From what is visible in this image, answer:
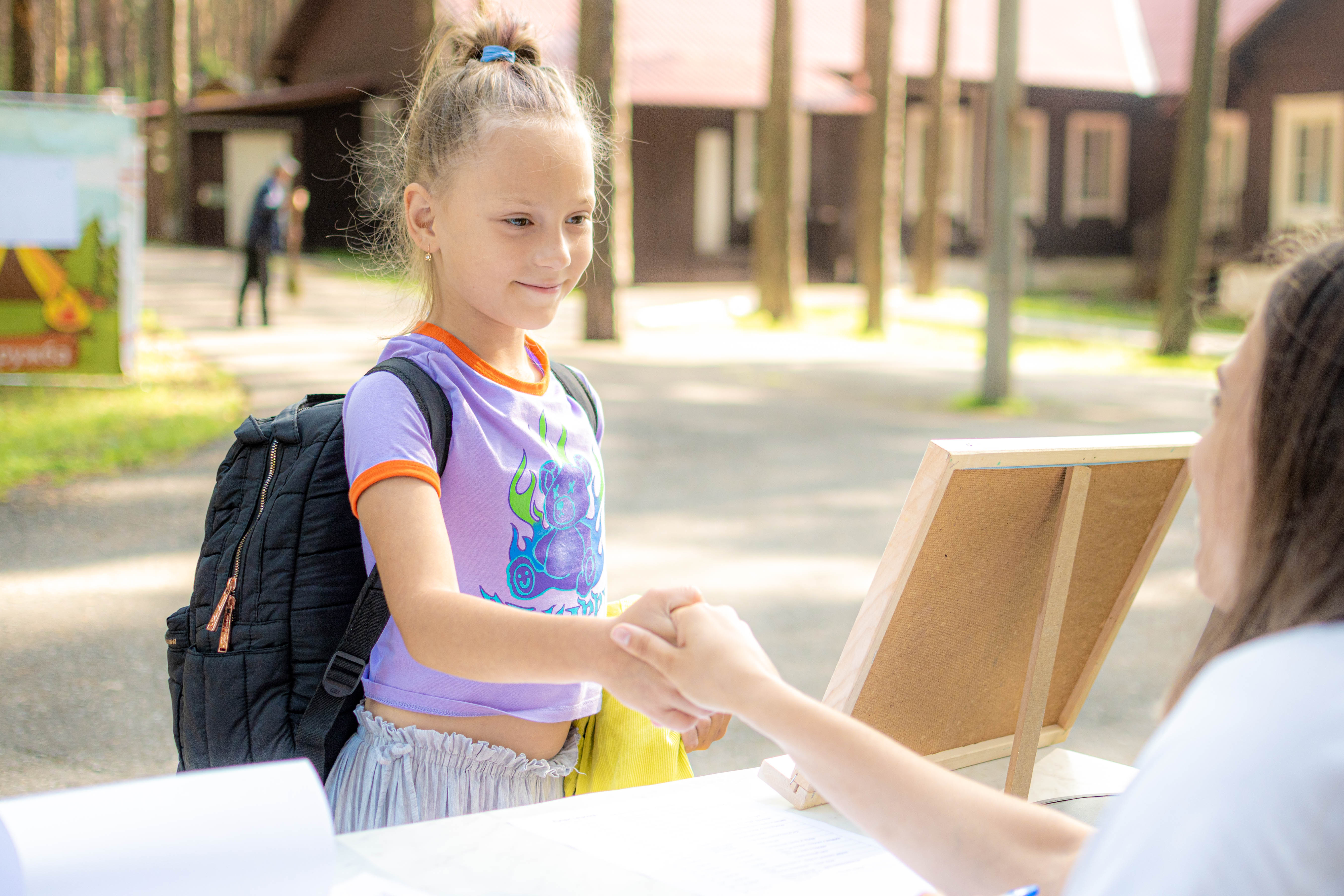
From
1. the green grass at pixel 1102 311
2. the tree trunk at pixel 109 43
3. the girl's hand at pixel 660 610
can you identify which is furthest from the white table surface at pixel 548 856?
the tree trunk at pixel 109 43

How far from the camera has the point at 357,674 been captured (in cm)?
177

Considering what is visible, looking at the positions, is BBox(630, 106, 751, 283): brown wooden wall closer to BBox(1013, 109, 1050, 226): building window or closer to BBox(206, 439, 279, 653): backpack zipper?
BBox(1013, 109, 1050, 226): building window

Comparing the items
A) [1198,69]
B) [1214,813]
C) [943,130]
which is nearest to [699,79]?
[943,130]

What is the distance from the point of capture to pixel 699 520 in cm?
724

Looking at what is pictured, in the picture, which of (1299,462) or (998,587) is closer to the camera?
(1299,462)

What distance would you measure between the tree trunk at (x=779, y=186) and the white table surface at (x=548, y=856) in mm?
16415

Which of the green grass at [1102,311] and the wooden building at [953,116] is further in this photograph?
the wooden building at [953,116]

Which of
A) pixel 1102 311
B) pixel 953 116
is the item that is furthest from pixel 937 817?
pixel 953 116

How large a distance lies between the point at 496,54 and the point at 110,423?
824cm

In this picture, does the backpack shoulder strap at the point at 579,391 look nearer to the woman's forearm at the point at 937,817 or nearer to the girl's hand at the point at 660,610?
the girl's hand at the point at 660,610

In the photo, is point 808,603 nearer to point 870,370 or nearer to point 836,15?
point 870,370

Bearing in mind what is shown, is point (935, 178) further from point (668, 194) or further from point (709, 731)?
point (709, 731)

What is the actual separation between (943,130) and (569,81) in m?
20.9

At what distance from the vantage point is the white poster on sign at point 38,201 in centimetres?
985
